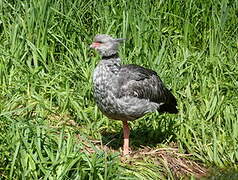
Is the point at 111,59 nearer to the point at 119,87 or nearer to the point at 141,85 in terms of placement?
the point at 119,87

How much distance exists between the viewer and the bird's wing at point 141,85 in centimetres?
539

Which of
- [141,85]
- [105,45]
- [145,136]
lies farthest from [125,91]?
[145,136]

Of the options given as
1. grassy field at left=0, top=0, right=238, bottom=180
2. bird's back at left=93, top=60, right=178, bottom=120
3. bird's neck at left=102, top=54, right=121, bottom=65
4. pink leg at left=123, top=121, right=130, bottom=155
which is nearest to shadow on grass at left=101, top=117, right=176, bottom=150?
grassy field at left=0, top=0, right=238, bottom=180

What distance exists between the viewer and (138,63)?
6590 mm

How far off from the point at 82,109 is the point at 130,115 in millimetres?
884

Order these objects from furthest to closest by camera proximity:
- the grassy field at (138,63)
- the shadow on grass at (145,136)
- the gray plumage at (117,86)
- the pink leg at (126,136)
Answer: the shadow on grass at (145,136) → the grassy field at (138,63) → the pink leg at (126,136) → the gray plumage at (117,86)

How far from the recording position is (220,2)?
7.37 metres

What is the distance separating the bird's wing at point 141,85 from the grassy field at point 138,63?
1.50 feet

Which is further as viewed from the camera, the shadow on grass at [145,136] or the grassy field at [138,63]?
the shadow on grass at [145,136]

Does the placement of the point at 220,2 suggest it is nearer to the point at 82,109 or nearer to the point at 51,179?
the point at 82,109

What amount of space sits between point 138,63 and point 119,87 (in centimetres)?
129

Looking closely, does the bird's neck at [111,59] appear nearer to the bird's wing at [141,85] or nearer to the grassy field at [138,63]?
the bird's wing at [141,85]

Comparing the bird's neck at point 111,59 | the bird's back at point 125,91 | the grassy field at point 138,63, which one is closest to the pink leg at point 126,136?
the grassy field at point 138,63

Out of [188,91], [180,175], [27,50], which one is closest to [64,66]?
[27,50]
